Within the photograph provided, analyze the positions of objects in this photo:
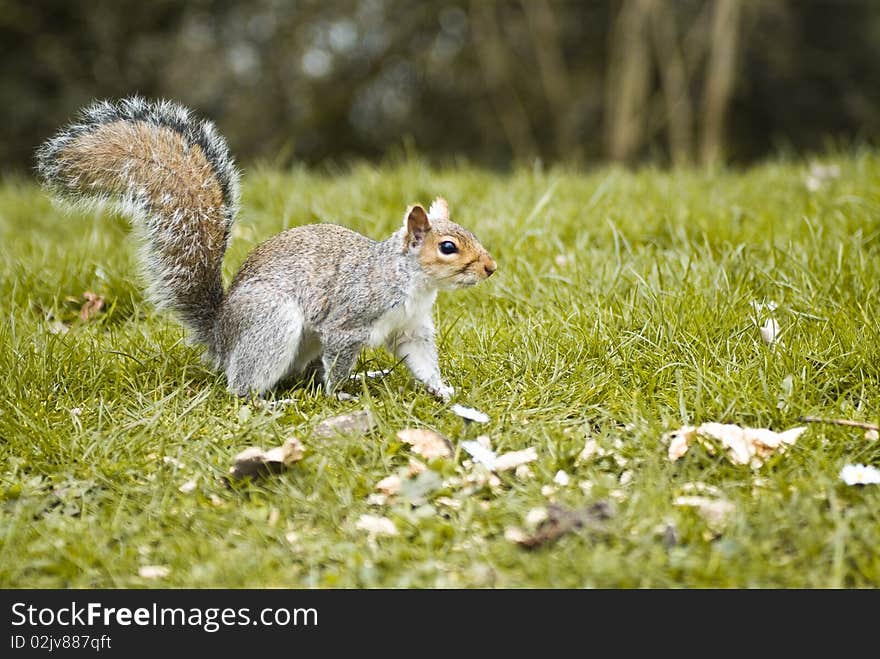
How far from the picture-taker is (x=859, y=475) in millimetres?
1899

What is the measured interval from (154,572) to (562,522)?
2.53ft

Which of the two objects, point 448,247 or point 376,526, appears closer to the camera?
point 376,526

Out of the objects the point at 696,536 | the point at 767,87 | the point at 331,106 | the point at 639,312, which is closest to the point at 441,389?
the point at 639,312

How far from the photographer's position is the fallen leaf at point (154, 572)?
69.1 inches

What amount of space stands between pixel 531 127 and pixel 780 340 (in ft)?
17.1

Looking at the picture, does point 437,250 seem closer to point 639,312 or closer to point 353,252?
point 353,252

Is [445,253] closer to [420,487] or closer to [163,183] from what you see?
[420,487]

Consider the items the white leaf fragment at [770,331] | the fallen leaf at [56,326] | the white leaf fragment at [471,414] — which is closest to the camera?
the white leaf fragment at [471,414]

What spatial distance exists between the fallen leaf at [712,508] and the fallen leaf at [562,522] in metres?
0.17

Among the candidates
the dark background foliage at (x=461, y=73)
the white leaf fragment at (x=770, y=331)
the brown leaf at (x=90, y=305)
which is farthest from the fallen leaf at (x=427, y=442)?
the dark background foliage at (x=461, y=73)

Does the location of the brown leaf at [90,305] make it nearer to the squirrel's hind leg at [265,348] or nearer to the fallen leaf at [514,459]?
the squirrel's hind leg at [265,348]

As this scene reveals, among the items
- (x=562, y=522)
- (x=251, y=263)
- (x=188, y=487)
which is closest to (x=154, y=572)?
(x=188, y=487)
